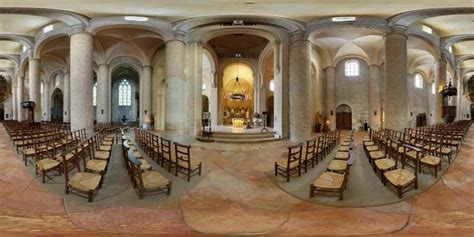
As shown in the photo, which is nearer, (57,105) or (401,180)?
(401,180)

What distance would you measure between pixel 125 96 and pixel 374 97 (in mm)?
27569

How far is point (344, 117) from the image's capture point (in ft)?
76.9

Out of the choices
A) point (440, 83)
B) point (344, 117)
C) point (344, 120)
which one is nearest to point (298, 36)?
point (344, 117)

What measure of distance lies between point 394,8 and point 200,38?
950 centimetres

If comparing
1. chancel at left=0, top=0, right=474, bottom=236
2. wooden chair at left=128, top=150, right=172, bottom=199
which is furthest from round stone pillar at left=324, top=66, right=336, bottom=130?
wooden chair at left=128, top=150, right=172, bottom=199

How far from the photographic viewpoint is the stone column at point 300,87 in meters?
14.5

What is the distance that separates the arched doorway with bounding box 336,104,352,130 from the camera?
23.3m

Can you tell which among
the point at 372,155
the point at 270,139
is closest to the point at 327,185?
the point at 372,155

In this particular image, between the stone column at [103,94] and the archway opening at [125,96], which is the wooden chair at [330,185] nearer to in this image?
the stone column at [103,94]

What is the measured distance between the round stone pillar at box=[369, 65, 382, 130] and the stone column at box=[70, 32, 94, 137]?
19.9 m

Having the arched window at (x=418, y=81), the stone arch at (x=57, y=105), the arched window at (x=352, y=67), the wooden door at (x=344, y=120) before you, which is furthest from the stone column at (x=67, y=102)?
the arched window at (x=418, y=81)

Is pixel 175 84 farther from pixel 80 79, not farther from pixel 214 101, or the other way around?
pixel 214 101

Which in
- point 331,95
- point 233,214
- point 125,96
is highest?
point 125,96

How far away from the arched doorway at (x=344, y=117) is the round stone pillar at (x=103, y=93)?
19.6 m
